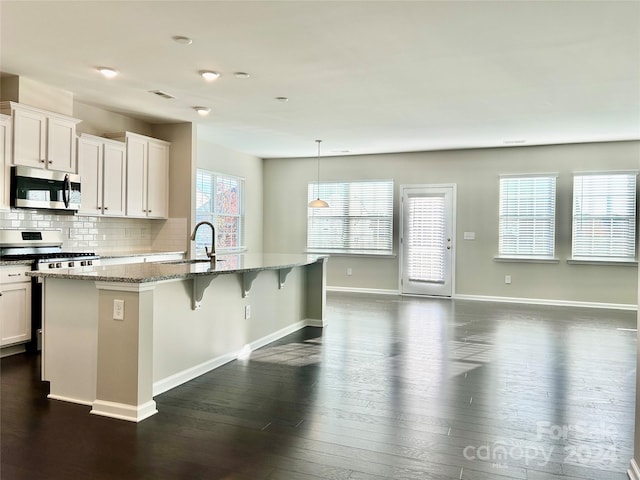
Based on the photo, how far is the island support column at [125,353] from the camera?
115 inches

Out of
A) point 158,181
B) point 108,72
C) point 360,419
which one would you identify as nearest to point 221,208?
point 158,181

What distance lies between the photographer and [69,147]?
5066mm

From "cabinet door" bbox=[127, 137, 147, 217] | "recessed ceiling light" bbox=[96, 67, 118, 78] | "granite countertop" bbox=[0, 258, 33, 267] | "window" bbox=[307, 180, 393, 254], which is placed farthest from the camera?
"window" bbox=[307, 180, 393, 254]

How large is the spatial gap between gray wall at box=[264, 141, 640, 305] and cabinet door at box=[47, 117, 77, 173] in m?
5.01

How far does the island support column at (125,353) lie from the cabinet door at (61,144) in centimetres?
258

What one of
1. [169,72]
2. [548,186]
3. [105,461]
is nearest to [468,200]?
[548,186]

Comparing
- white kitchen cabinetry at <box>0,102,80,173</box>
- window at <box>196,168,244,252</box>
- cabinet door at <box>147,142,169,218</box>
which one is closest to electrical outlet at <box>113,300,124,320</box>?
white kitchen cabinetry at <box>0,102,80,173</box>

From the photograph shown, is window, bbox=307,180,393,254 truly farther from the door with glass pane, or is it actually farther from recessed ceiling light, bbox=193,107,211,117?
recessed ceiling light, bbox=193,107,211,117

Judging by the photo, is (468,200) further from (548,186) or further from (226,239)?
(226,239)

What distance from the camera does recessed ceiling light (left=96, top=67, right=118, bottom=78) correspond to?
14.3ft

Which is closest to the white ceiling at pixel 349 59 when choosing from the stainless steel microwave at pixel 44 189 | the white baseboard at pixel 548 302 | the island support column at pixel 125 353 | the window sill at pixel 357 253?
the stainless steel microwave at pixel 44 189

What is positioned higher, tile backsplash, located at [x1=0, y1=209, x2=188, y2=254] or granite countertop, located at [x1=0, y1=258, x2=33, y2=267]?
tile backsplash, located at [x1=0, y1=209, x2=188, y2=254]

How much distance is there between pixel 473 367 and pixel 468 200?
→ 15.7 feet

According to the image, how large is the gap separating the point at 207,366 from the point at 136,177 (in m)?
3.24
